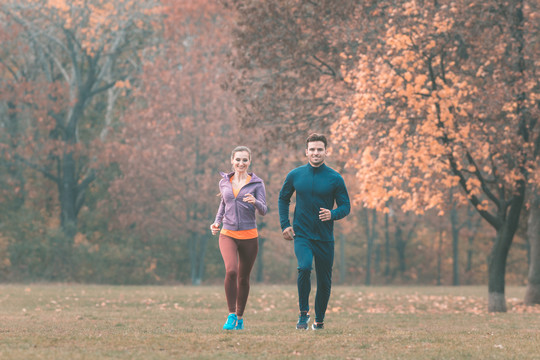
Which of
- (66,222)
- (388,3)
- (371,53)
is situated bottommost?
(66,222)

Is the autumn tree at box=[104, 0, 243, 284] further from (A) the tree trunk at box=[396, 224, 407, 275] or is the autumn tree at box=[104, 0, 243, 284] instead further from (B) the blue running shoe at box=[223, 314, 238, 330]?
(B) the blue running shoe at box=[223, 314, 238, 330]

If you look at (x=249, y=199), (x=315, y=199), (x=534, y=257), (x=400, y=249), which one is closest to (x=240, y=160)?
(x=249, y=199)

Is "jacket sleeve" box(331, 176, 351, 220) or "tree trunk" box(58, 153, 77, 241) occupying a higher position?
"tree trunk" box(58, 153, 77, 241)

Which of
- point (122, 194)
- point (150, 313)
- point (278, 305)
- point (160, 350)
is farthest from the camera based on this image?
point (122, 194)

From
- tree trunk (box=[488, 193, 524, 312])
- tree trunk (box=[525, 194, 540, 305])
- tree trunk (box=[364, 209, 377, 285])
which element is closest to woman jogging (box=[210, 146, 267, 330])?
→ tree trunk (box=[488, 193, 524, 312])

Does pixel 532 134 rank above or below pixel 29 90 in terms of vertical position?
below

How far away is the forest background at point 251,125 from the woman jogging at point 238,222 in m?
7.56

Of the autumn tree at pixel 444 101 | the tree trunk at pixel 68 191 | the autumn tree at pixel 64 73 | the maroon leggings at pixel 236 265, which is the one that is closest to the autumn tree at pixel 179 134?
the autumn tree at pixel 64 73

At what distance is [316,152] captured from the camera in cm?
970

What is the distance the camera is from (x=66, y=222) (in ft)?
124

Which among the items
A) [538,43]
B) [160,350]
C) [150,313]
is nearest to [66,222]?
[150,313]

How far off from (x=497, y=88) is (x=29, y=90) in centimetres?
2566

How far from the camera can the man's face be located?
9.69 meters

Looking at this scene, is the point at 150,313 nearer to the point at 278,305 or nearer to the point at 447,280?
the point at 278,305
